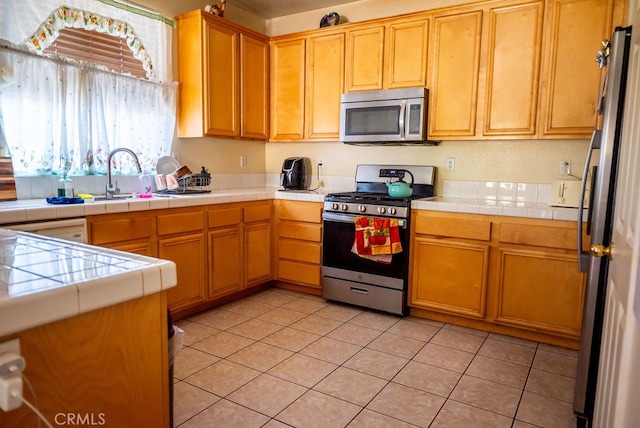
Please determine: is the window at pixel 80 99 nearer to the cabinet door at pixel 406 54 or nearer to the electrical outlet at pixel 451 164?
the cabinet door at pixel 406 54

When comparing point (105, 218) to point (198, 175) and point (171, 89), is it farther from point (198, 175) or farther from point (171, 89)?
point (171, 89)

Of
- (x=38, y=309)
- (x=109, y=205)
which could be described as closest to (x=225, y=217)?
(x=109, y=205)

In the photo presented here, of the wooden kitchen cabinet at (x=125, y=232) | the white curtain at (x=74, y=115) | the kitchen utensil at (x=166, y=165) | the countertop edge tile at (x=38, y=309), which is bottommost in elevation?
the wooden kitchen cabinet at (x=125, y=232)

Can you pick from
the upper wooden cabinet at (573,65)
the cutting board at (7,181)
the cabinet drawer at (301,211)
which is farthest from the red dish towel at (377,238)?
the cutting board at (7,181)

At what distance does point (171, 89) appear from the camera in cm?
354

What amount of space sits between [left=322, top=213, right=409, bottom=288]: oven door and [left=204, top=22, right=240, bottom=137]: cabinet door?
1.18 m

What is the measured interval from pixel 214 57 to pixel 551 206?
9.22 ft

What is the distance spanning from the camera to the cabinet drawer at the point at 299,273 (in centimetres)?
371

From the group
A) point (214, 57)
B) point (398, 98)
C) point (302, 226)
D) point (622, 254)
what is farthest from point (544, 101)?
point (214, 57)

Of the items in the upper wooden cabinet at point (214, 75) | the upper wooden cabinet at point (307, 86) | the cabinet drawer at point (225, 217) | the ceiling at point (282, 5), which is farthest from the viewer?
the ceiling at point (282, 5)

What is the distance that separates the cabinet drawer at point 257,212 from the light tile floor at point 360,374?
80 centimetres

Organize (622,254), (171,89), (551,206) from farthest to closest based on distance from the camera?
(171,89) → (551,206) → (622,254)

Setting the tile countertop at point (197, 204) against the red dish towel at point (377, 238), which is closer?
the tile countertop at point (197, 204)

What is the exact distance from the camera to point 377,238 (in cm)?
323
